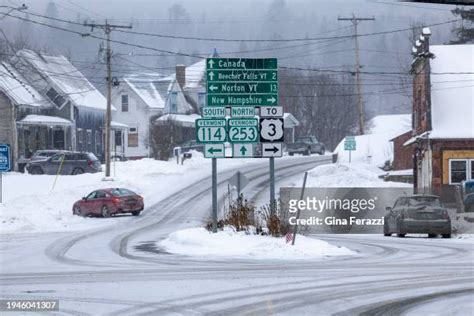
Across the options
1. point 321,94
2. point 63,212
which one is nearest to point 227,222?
point 63,212

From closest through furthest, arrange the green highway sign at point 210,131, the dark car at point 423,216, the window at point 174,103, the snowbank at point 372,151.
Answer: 1. the green highway sign at point 210,131
2. the dark car at point 423,216
3. the snowbank at point 372,151
4. the window at point 174,103

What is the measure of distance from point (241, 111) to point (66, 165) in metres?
37.3

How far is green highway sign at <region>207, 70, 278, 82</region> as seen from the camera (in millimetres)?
28453

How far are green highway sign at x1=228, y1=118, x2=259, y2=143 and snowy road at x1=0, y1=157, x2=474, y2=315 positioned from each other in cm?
409

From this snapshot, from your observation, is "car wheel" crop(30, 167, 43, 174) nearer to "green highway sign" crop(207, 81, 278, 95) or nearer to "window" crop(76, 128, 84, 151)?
"window" crop(76, 128, 84, 151)

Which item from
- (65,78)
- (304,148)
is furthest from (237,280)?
(304,148)

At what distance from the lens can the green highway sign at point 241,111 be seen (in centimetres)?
2845

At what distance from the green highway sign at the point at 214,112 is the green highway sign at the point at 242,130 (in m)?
0.34

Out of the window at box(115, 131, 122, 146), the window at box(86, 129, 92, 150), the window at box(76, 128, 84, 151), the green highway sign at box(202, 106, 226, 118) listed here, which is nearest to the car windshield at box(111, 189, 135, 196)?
the green highway sign at box(202, 106, 226, 118)

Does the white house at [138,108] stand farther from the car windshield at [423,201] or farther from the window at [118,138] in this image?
the car windshield at [423,201]

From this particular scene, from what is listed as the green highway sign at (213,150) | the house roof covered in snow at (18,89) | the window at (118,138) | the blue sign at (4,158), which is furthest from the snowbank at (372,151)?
the green highway sign at (213,150)

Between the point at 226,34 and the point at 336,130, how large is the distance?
65.9 meters

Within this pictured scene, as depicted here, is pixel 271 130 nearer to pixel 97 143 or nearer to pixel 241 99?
pixel 241 99

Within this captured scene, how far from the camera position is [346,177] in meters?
57.1
